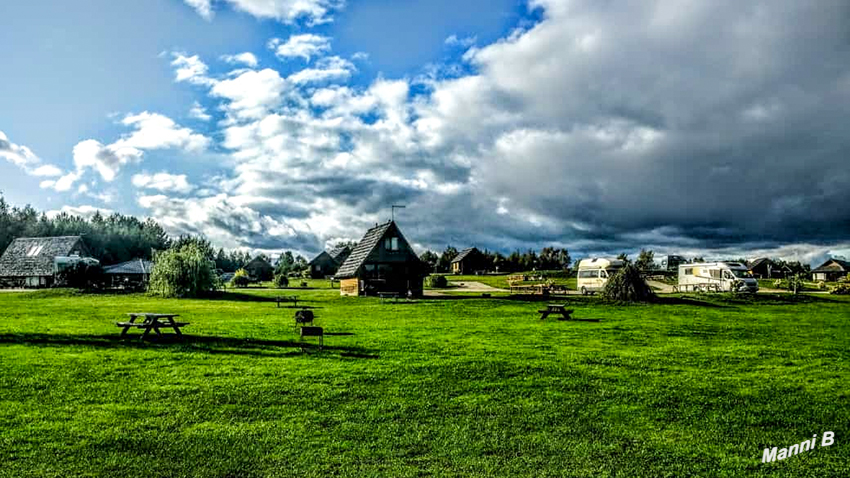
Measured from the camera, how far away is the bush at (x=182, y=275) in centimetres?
4844

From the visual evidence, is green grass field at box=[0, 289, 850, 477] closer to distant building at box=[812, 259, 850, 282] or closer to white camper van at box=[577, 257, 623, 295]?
white camper van at box=[577, 257, 623, 295]

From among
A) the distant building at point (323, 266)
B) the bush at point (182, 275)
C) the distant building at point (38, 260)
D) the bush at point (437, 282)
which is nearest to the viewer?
the bush at point (182, 275)

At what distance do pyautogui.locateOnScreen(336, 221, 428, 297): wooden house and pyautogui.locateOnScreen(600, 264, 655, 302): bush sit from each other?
53.8 ft

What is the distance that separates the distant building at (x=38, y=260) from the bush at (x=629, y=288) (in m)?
64.8

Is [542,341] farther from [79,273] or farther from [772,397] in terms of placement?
[79,273]

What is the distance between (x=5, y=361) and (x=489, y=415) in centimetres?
1291

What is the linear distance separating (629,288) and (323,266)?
2957 inches

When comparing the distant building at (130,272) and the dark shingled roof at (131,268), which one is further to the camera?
the dark shingled roof at (131,268)

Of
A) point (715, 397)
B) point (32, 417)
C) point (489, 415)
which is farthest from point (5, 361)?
point (715, 397)

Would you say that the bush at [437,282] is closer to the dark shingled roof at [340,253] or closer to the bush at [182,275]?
the bush at [182,275]

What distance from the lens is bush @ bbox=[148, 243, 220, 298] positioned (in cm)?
4844

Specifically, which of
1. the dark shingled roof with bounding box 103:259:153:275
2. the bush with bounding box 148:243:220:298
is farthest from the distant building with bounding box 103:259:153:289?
the bush with bounding box 148:243:220:298

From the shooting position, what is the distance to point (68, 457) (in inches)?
338

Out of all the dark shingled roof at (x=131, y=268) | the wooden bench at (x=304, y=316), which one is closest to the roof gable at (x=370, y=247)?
the wooden bench at (x=304, y=316)
